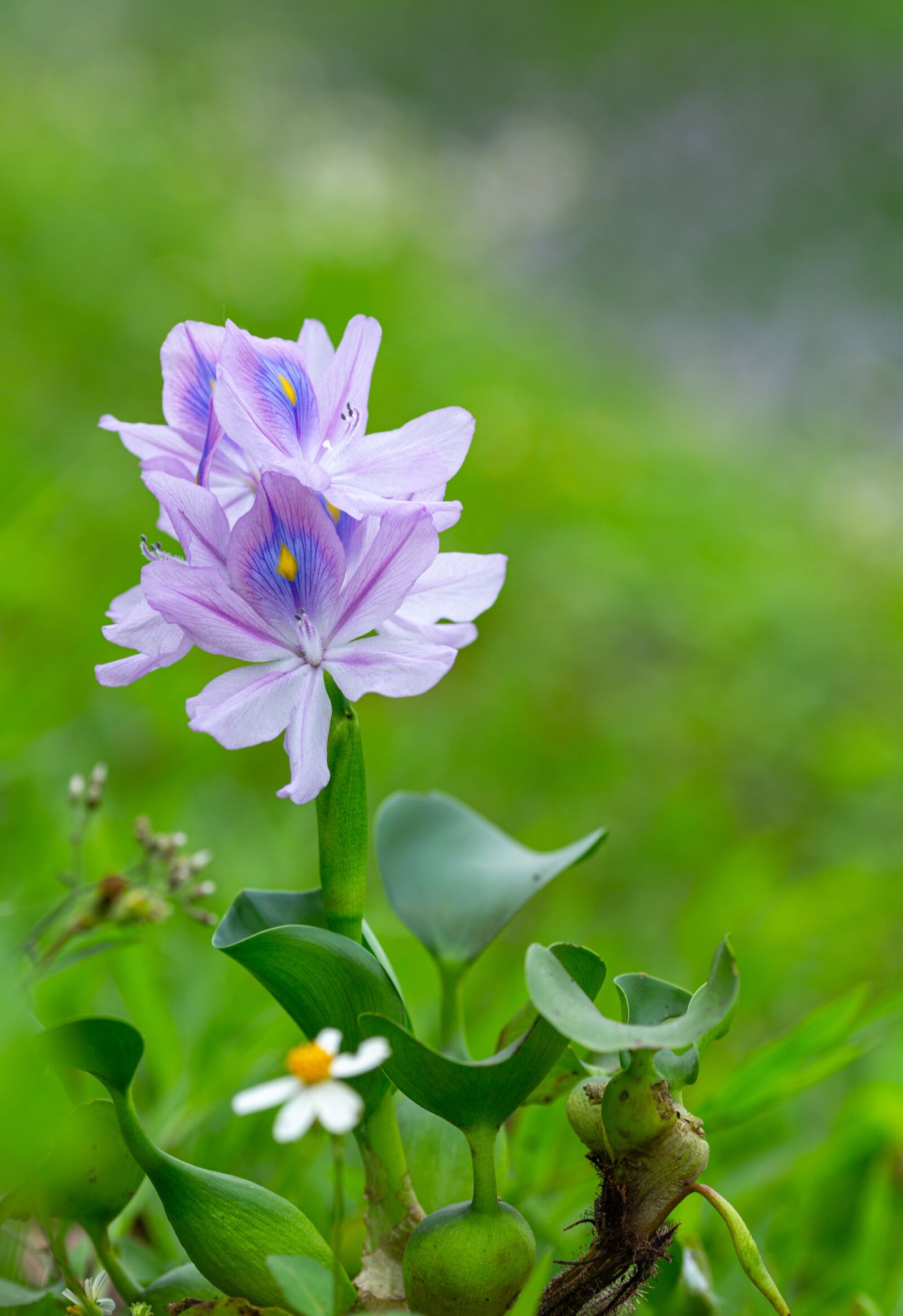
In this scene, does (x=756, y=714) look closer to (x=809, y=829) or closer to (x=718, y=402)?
(x=809, y=829)

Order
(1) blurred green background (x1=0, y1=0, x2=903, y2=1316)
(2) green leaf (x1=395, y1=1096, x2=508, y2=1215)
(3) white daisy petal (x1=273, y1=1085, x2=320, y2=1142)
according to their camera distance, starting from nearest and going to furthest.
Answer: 1. (3) white daisy petal (x1=273, y1=1085, x2=320, y2=1142)
2. (2) green leaf (x1=395, y1=1096, x2=508, y2=1215)
3. (1) blurred green background (x1=0, y1=0, x2=903, y2=1316)

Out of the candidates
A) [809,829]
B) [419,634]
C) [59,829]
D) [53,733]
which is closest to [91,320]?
[53,733]

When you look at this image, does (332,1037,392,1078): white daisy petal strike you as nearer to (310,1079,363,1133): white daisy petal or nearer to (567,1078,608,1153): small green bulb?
(310,1079,363,1133): white daisy petal

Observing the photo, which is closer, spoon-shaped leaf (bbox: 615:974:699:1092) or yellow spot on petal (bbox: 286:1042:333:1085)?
yellow spot on petal (bbox: 286:1042:333:1085)

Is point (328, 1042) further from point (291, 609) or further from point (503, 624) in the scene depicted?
point (503, 624)

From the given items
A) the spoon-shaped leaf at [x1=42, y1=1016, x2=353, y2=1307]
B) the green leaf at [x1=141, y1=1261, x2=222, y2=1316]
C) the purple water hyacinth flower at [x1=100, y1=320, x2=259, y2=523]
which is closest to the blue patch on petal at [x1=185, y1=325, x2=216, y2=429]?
the purple water hyacinth flower at [x1=100, y1=320, x2=259, y2=523]

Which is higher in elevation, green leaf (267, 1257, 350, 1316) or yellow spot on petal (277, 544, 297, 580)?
yellow spot on petal (277, 544, 297, 580)

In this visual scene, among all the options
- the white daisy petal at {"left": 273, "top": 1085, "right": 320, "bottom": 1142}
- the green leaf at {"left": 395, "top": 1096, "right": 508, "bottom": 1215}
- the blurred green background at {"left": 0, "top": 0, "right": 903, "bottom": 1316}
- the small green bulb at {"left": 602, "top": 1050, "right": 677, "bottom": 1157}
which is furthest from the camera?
the blurred green background at {"left": 0, "top": 0, "right": 903, "bottom": 1316}
